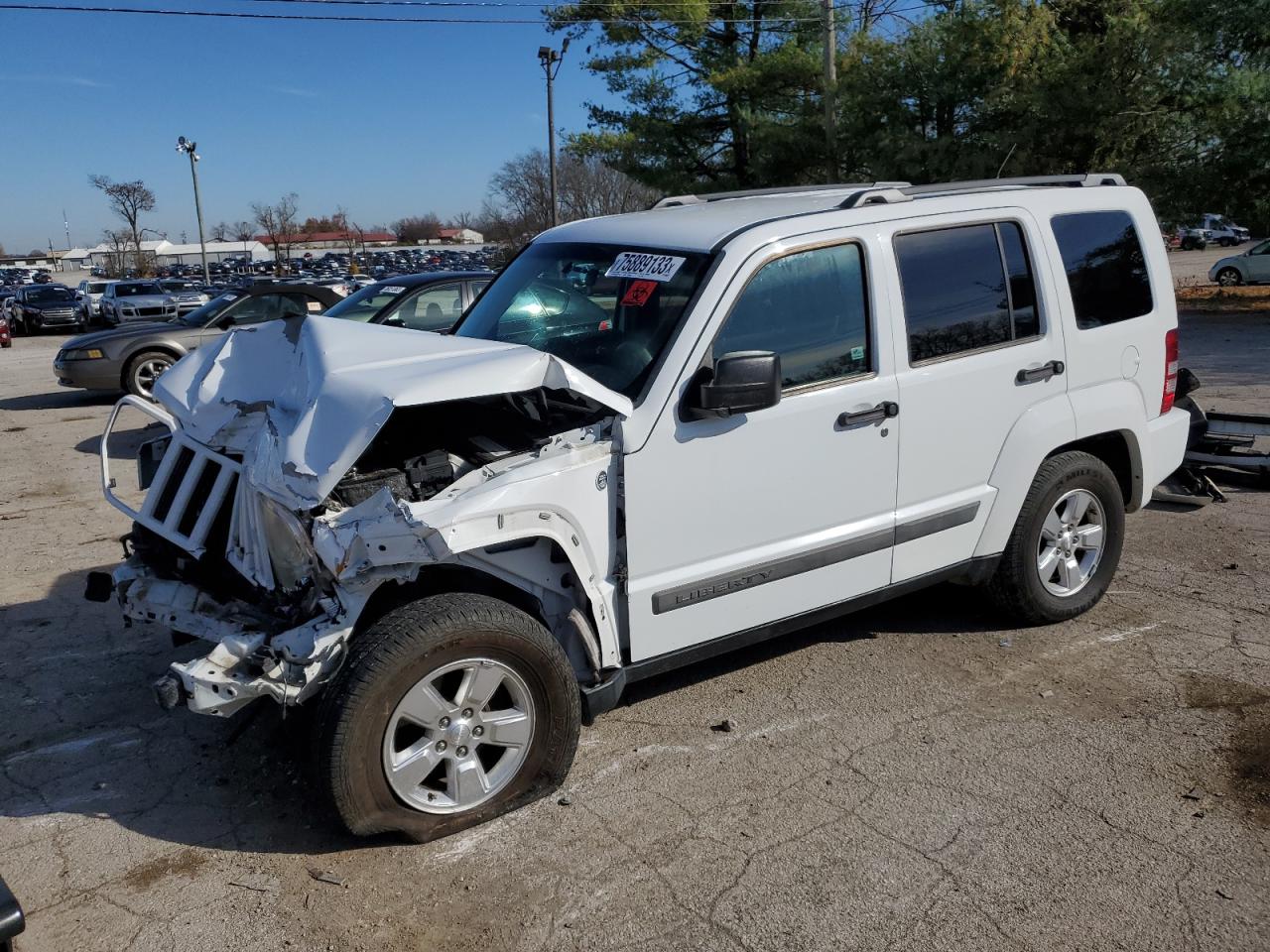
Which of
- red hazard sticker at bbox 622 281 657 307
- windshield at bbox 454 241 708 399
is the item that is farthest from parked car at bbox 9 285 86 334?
red hazard sticker at bbox 622 281 657 307

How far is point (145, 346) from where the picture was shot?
13.1m

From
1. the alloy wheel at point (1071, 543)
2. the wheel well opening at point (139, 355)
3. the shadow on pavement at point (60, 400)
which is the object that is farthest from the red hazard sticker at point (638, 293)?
the shadow on pavement at point (60, 400)

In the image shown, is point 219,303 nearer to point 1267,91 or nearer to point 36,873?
point 36,873

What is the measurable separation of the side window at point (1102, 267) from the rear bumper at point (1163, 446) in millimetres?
608

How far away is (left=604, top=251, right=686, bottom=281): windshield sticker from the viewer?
3941 millimetres

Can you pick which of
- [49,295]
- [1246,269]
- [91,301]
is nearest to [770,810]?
[1246,269]

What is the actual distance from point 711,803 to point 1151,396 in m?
3.20

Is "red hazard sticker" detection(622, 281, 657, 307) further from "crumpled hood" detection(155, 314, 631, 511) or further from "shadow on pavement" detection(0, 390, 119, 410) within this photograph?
"shadow on pavement" detection(0, 390, 119, 410)

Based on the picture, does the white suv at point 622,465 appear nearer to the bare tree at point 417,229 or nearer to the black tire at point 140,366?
the black tire at point 140,366

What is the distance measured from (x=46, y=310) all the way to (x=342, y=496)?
31973mm

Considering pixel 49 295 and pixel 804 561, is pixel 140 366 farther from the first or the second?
pixel 49 295

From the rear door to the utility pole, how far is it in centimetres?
1868

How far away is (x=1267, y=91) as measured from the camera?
17938 mm

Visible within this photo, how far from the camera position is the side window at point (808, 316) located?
3.85 metres
